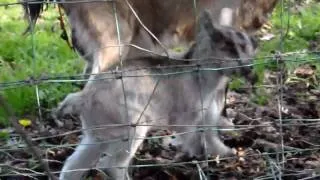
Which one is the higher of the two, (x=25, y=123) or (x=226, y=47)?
(x=226, y=47)

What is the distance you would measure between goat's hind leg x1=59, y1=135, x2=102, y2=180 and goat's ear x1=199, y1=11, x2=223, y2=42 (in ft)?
2.28

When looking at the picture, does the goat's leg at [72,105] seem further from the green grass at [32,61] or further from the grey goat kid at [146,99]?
the green grass at [32,61]

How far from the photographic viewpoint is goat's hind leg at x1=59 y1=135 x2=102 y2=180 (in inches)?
137

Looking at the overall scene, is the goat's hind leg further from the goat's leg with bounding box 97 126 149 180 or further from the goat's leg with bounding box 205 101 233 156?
the goat's leg with bounding box 205 101 233 156

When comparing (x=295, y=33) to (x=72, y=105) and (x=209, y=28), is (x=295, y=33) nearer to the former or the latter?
(x=209, y=28)

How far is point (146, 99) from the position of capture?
140 inches

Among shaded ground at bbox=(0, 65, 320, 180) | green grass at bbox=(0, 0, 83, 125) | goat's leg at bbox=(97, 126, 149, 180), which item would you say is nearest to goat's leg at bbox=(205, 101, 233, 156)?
shaded ground at bbox=(0, 65, 320, 180)

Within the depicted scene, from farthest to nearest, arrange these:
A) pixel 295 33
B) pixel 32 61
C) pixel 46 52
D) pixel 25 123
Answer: pixel 295 33 → pixel 46 52 → pixel 32 61 → pixel 25 123

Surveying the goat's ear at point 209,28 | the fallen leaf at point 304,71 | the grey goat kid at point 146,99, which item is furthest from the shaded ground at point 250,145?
the goat's ear at point 209,28

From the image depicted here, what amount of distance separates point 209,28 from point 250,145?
88cm

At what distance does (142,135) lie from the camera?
3561 mm

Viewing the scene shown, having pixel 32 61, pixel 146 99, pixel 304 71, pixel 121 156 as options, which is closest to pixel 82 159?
pixel 121 156

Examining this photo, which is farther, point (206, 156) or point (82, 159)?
point (206, 156)

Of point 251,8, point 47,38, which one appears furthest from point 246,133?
point 47,38
